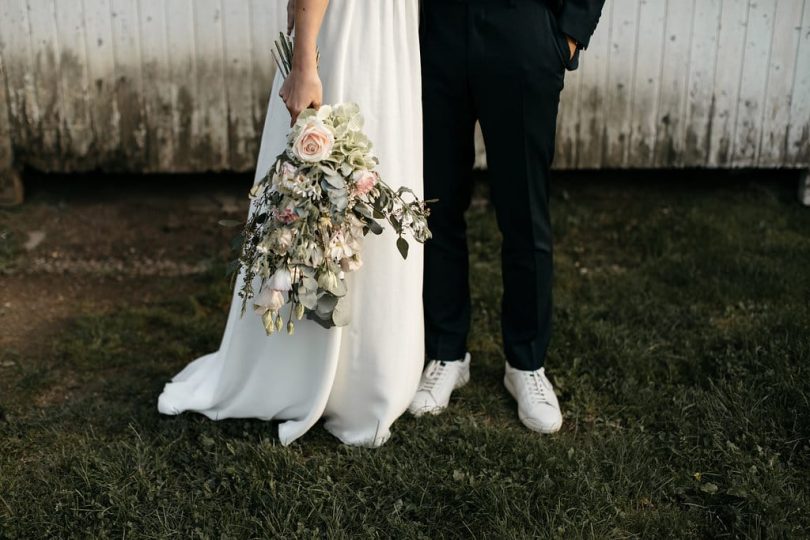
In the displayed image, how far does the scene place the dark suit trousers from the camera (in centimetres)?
289

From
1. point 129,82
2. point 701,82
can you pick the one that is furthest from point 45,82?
point 701,82

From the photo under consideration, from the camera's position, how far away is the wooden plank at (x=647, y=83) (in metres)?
4.95

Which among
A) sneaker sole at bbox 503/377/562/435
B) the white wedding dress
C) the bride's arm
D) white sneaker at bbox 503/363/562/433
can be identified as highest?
the bride's arm

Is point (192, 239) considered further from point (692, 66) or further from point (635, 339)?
point (692, 66)

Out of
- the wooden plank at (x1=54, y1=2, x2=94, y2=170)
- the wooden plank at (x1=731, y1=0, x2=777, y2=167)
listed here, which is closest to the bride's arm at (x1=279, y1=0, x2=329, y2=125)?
the wooden plank at (x1=54, y1=2, x2=94, y2=170)

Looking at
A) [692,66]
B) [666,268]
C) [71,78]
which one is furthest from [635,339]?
[71,78]

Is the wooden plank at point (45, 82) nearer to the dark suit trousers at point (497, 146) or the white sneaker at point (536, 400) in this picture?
the dark suit trousers at point (497, 146)

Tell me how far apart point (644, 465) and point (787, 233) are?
2.45 metres

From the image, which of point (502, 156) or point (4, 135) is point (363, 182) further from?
point (4, 135)

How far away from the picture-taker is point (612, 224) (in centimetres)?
511

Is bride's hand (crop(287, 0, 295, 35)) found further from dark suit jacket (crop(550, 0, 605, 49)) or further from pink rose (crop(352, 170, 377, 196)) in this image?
dark suit jacket (crop(550, 0, 605, 49))

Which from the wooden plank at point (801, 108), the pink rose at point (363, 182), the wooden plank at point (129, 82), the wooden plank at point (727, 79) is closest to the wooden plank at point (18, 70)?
the wooden plank at point (129, 82)

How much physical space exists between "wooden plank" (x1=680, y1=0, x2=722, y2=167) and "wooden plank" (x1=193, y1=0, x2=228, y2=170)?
2468mm

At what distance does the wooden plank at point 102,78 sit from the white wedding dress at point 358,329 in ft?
7.18
